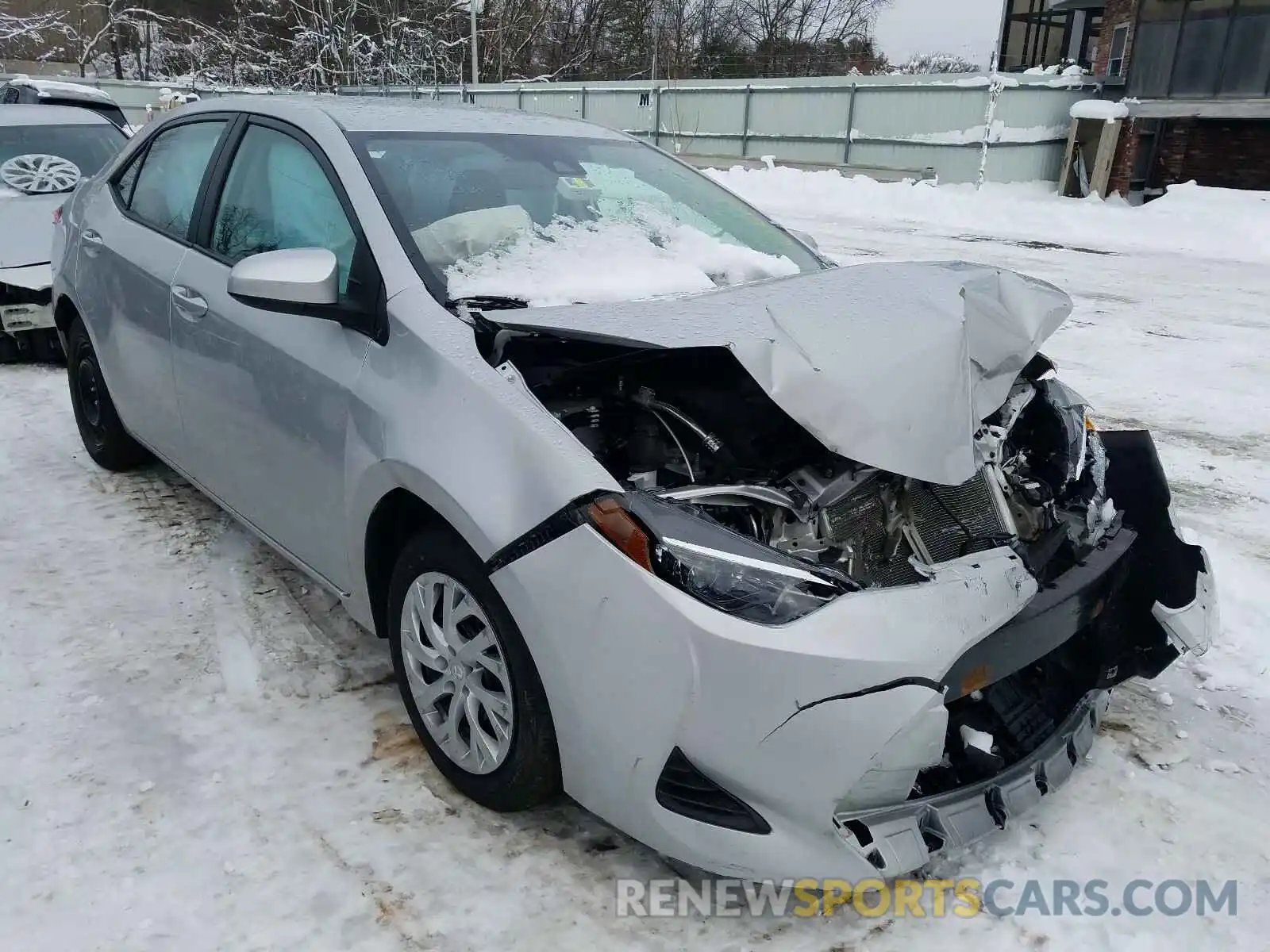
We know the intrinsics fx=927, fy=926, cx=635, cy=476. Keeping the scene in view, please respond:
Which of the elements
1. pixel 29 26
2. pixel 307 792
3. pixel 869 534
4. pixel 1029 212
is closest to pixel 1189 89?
pixel 1029 212

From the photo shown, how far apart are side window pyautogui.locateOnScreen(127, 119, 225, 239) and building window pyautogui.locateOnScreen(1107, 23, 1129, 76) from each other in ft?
64.3

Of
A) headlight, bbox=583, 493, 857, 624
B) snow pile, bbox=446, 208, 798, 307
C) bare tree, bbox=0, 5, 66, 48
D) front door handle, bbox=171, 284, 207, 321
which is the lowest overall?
headlight, bbox=583, 493, 857, 624

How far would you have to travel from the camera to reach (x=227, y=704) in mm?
2836

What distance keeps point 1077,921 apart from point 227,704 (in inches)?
94.4

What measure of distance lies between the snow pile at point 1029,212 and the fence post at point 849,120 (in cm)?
191

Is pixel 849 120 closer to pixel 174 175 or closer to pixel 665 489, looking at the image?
pixel 174 175

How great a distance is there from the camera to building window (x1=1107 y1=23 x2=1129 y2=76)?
18344mm

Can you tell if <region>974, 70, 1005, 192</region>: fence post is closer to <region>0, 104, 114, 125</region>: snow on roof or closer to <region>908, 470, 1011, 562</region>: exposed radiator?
<region>0, 104, 114, 125</region>: snow on roof

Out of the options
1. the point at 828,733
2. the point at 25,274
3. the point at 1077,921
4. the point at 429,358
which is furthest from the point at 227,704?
the point at 25,274

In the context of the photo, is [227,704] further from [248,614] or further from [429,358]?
[429,358]

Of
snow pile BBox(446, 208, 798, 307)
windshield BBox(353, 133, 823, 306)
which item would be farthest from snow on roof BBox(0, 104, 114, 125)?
snow pile BBox(446, 208, 798, 307)

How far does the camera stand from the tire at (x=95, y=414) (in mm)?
4344

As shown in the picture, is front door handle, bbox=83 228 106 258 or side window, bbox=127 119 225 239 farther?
front door handle, bbox=83 228 106 258

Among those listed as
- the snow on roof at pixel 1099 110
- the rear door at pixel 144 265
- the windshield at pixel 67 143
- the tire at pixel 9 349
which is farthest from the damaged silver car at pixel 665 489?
the snow on roof at pixel 1099 110
